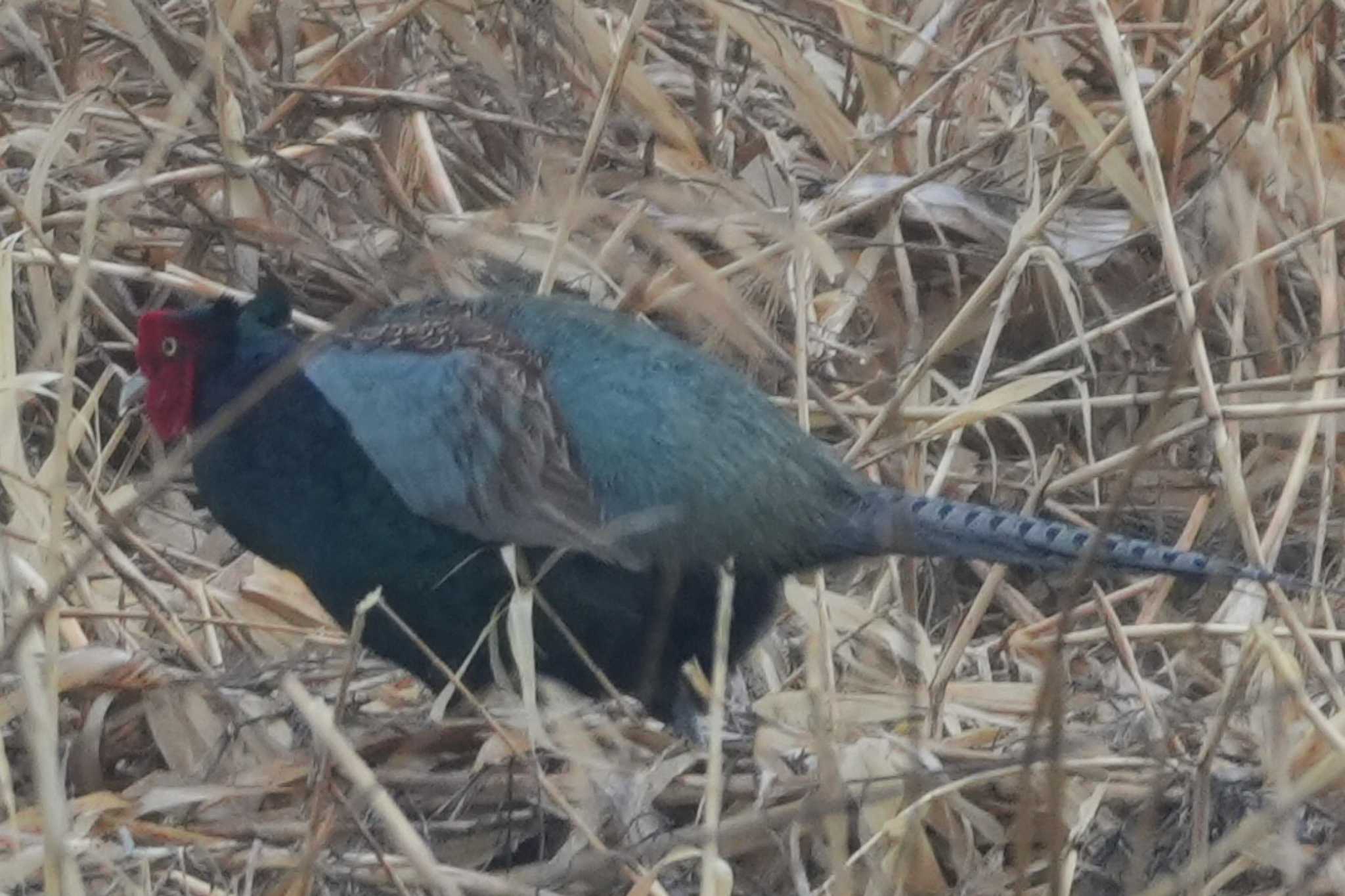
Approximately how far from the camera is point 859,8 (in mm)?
3232

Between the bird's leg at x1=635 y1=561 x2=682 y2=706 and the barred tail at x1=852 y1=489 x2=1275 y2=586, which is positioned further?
the bird's leg at x1=635 y1=561 x2=682 y2=706

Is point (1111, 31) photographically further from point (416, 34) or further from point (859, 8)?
point (416, 34)

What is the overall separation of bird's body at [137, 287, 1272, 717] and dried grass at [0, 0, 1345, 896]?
91mm

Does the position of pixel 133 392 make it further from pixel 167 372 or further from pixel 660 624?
pixel 660 624

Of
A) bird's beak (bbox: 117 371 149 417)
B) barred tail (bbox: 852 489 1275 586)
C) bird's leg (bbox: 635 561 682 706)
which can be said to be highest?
bird's beak (bbox: 117 371 149 417)

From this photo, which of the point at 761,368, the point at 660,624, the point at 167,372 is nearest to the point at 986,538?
the point at 660,624

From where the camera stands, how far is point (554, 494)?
2664mm

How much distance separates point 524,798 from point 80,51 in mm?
1586

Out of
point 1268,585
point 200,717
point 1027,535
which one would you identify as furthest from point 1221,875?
point 200,717

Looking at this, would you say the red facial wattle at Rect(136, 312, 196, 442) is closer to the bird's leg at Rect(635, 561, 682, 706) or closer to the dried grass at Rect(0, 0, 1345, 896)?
the dried grass at Rect(0, 0, 1345, 896)

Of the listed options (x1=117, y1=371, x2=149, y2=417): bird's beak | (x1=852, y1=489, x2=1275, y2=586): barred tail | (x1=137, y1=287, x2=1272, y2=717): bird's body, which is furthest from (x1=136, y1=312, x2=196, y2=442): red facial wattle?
(x1=852, y1=489, x2=1275, y2=586): barred tail

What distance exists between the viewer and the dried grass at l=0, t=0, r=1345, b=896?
227 centimetres

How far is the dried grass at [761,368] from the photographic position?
7.45 feet

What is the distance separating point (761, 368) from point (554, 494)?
0.64 meters
